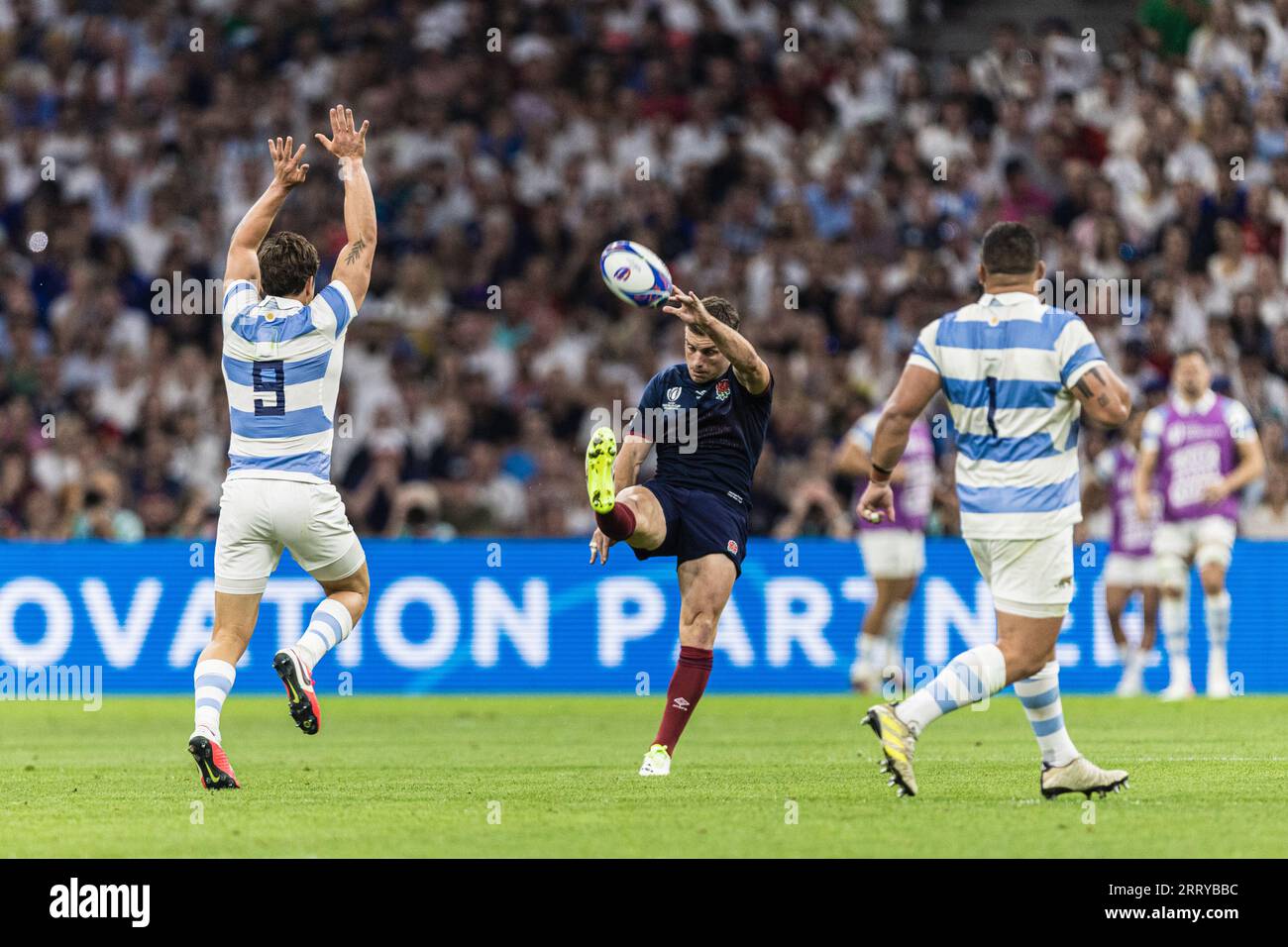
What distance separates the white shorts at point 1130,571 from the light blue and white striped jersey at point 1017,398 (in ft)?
32.7

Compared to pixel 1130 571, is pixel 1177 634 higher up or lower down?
lower down

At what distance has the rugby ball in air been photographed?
9641mm

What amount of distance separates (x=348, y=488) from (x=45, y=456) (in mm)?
3047

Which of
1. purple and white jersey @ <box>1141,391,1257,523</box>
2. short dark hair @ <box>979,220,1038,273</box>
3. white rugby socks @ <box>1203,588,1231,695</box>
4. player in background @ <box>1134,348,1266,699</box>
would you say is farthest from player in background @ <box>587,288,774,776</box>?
purple and white jersey @ <box>1141,391,1257,523</box>

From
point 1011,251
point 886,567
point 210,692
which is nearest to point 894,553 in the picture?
point 886,567

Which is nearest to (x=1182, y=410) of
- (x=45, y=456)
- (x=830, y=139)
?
(x=830, y=139)

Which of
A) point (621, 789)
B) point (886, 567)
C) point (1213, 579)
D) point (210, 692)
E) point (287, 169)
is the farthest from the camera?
point (886, 567)

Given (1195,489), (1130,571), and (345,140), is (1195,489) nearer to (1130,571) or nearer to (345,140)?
(1130,571)

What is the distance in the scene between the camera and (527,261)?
21.6m

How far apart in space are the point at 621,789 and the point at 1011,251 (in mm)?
3047

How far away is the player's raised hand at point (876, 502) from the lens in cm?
888

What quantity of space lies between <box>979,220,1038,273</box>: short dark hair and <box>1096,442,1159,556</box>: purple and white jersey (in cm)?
925

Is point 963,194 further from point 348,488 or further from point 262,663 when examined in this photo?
point 262,663

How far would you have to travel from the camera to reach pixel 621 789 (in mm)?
9312
